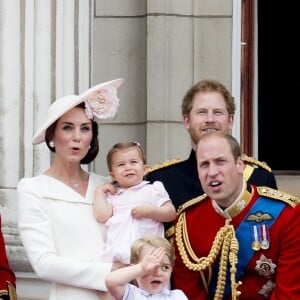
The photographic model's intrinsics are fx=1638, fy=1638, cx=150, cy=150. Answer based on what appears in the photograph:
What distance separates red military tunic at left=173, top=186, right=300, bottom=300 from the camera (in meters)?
6.06

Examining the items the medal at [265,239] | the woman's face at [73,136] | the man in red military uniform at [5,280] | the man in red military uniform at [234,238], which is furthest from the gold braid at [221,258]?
the man in red military uniform at [5,280]

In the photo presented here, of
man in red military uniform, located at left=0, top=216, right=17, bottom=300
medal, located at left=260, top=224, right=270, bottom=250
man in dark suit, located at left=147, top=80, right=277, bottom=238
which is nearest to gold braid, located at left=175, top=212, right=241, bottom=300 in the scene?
medal, located at left=260, top=224, right=270, bottom=250

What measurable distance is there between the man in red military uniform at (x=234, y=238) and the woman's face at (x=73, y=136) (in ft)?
1.62

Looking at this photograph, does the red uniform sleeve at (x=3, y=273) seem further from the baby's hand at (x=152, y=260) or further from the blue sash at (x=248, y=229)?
the blue sash at (x=248, y=229)

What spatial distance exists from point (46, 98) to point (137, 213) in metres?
1.48

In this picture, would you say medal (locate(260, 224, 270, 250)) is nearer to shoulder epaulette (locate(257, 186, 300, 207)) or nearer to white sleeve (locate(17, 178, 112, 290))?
shoulder epaulette (locate(257, 186, 300, 207))

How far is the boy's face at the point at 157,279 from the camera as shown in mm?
6031

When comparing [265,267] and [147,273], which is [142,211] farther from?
[265,267]

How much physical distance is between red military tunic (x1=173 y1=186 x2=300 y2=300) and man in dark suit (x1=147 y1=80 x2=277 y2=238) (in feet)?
0.52

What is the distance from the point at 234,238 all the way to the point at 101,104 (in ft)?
2.53

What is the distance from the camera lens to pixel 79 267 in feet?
20.4

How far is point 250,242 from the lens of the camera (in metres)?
6.16

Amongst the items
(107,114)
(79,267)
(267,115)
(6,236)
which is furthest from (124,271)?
(267,115)

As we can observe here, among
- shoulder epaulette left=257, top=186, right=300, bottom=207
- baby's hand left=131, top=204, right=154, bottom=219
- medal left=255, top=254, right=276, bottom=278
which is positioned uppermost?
shoulder epaulette left=257, top=186, right=300, bottom=207
